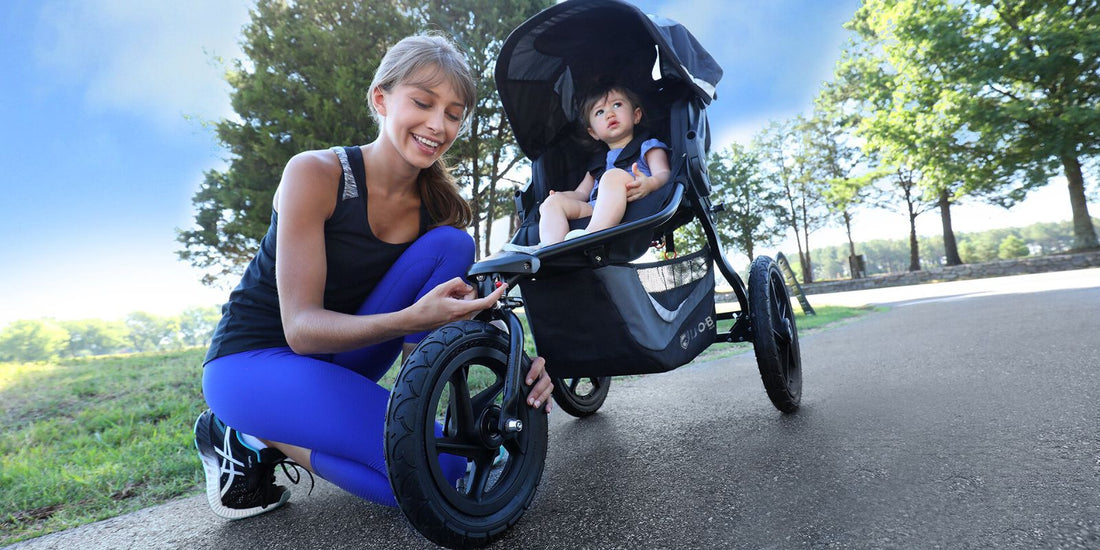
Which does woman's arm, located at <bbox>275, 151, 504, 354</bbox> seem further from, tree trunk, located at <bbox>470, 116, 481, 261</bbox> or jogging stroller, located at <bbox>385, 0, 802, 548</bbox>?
tree trunk, located at <bbox>470, 116, 481, 261</bbox>

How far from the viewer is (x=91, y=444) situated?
3.81 meters

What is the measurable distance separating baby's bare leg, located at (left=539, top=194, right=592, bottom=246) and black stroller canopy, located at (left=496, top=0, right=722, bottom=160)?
0.73 m

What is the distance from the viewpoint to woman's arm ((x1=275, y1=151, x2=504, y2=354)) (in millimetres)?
1538

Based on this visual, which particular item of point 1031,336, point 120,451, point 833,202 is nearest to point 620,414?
point 120,451

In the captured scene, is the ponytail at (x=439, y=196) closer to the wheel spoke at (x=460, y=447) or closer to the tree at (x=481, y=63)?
the wheel spoke at (x=460, y=447)

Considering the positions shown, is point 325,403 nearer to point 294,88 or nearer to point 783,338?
point 783,338

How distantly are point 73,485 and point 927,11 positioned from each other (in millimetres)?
23120

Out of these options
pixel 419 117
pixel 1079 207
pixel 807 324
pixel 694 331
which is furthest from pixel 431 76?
pixel 1079 207

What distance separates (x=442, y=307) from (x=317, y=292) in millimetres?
452

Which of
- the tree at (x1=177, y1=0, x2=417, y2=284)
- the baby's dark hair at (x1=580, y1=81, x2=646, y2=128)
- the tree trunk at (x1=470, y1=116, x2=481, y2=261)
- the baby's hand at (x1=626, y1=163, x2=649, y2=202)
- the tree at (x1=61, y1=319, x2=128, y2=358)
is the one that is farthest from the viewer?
the tree at (x1=61, y1=319, x2=128, y2=358)

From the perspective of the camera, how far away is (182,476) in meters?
2.77

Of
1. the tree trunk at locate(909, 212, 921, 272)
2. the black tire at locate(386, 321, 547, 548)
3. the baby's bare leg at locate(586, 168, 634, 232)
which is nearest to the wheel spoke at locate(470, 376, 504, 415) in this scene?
the black tire at locate(386, 321, 547, 548)

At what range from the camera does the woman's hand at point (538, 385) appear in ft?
5.37

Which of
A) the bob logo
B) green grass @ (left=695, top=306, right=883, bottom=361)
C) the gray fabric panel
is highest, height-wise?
the gray fabric panel
